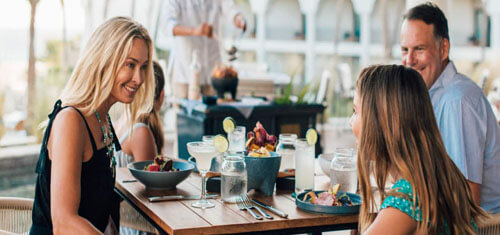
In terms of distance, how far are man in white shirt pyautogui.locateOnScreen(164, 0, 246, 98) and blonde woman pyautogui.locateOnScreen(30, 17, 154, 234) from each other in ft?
10.0

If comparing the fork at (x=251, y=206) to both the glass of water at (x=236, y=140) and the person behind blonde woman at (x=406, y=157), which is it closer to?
the person behind blonde woman at (x=406, y=157)

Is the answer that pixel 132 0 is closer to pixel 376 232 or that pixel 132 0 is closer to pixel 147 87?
pixel 147 87

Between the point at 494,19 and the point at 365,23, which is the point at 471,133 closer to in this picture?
the point at 365,23

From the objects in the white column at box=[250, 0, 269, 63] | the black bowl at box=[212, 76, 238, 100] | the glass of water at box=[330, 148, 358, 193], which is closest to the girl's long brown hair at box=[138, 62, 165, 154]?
the glass of water at box=[330, 148, 358, 193]

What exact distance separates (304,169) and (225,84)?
2575 millimetres

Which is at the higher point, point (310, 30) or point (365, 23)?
point (365, 23)

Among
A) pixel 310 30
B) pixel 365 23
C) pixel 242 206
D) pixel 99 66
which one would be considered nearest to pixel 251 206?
pixel 242 206

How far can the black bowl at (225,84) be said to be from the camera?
4.67 metres

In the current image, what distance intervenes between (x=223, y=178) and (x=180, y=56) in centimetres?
342

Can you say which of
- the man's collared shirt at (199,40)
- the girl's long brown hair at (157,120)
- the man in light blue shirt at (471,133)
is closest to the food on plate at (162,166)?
the girl's long brown hair at (157,120)

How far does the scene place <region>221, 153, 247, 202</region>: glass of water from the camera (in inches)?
77.8

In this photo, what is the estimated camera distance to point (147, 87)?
220 cm

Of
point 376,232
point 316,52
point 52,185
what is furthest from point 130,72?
point 316,52

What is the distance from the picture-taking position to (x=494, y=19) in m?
8.64
